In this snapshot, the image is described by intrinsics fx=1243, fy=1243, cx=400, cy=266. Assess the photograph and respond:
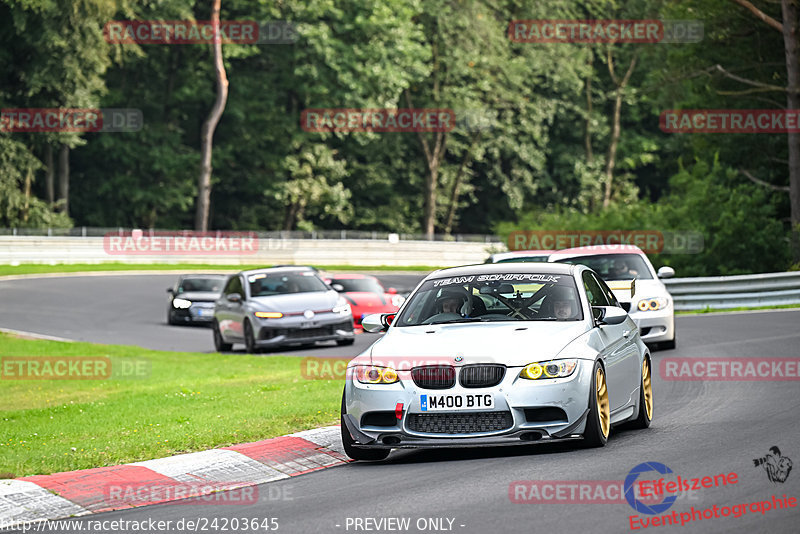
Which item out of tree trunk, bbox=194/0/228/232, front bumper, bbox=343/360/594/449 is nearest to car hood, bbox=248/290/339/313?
front bumper, bbox=343/360/594/449

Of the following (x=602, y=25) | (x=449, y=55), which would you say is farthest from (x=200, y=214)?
(x=602, y=25)

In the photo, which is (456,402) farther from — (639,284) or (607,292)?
(639,284)

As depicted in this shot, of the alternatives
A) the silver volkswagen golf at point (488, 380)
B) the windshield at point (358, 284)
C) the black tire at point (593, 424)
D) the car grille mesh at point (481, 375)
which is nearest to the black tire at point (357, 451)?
the silver volkswagen golf at point (488, 380)

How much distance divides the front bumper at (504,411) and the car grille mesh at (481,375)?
1.8 inches

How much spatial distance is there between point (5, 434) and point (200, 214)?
51557mm

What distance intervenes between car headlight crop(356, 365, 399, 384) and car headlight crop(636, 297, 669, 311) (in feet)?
31.7

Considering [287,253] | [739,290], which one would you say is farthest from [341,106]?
[739,290]

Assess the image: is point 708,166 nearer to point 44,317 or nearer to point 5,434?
point 44,317

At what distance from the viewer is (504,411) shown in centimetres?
907

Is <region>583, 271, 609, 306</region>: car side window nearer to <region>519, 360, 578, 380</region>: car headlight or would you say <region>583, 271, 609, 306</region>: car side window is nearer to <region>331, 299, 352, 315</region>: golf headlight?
<region>519, 360, 578, 380</region>: car headlight

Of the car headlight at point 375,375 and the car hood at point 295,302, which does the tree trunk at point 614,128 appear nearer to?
the car hood at point 295,302

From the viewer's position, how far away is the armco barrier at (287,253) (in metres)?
53.3

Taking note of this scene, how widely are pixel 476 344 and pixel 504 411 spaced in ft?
1.95

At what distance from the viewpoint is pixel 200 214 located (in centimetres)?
6322
